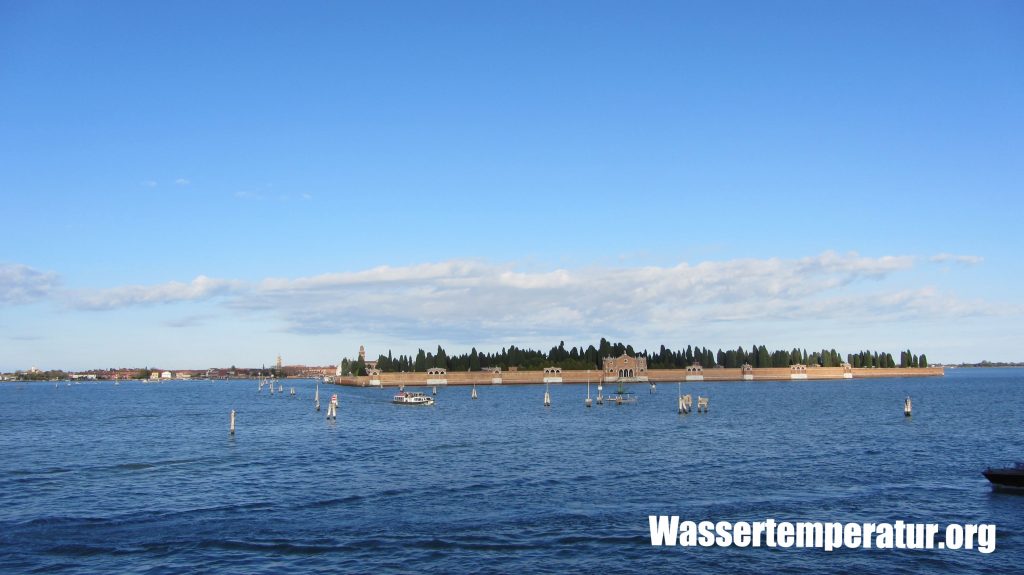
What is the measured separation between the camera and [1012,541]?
92.1 feet

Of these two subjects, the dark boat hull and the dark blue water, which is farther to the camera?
the dark boat hull

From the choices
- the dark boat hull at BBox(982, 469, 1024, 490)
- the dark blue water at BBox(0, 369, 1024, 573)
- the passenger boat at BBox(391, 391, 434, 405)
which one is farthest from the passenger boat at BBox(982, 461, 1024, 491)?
the passenger boat at BBox(391, 391, 434, 405)

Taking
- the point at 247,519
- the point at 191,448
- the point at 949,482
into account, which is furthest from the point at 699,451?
the point at 191,448

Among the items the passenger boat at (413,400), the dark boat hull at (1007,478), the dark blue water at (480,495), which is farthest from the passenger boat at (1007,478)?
the passenger boat at (413,400)

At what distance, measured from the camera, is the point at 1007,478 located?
36.1 m

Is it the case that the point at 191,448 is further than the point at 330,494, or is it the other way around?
the point at 191,448

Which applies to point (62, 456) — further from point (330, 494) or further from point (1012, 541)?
point (1012, 541)

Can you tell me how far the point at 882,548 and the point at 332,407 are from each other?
2709 inches

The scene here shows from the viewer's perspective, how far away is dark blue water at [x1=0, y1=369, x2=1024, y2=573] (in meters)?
26.0

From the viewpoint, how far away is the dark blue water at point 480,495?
1023 inches

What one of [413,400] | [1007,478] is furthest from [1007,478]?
[413,400]

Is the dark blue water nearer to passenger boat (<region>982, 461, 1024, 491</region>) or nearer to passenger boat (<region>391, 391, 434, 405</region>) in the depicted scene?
passenger boat (<region>982, 461, 1024, 491</region>)

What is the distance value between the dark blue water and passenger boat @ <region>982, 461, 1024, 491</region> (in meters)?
0.65

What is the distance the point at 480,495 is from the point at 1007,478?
2372 cm
